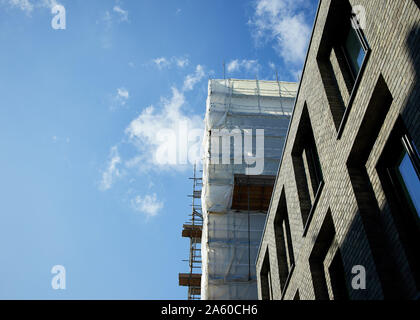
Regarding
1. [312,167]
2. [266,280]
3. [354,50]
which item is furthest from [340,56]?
[266,280]

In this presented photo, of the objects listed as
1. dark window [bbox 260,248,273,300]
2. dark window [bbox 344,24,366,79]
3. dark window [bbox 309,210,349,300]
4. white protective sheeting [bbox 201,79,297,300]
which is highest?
white protective sheeting [bbox 201,79,297,300]

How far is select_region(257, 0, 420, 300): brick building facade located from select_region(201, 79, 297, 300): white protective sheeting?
1476 centimetres

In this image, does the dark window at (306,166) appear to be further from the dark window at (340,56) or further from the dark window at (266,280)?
the dark window at (266,280)

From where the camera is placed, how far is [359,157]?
755 centimetres

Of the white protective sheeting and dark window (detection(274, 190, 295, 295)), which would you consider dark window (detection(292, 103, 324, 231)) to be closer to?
dark window (detection(274, 190, 295, 295))

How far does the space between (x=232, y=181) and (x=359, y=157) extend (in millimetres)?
21081

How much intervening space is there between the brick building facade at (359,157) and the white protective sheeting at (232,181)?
48.4 ft

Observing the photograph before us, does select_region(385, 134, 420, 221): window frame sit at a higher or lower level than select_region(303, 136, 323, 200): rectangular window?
lower

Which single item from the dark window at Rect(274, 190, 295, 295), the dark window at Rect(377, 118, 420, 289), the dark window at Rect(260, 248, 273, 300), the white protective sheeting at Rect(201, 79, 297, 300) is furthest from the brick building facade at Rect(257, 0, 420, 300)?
the white protective sheeting at Rect(201, 79, 297, 300)

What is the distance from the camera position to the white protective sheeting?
25375 mm

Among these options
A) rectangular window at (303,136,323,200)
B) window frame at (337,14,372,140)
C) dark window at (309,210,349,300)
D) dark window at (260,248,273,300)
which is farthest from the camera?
dark window at (260,248,273,300)
